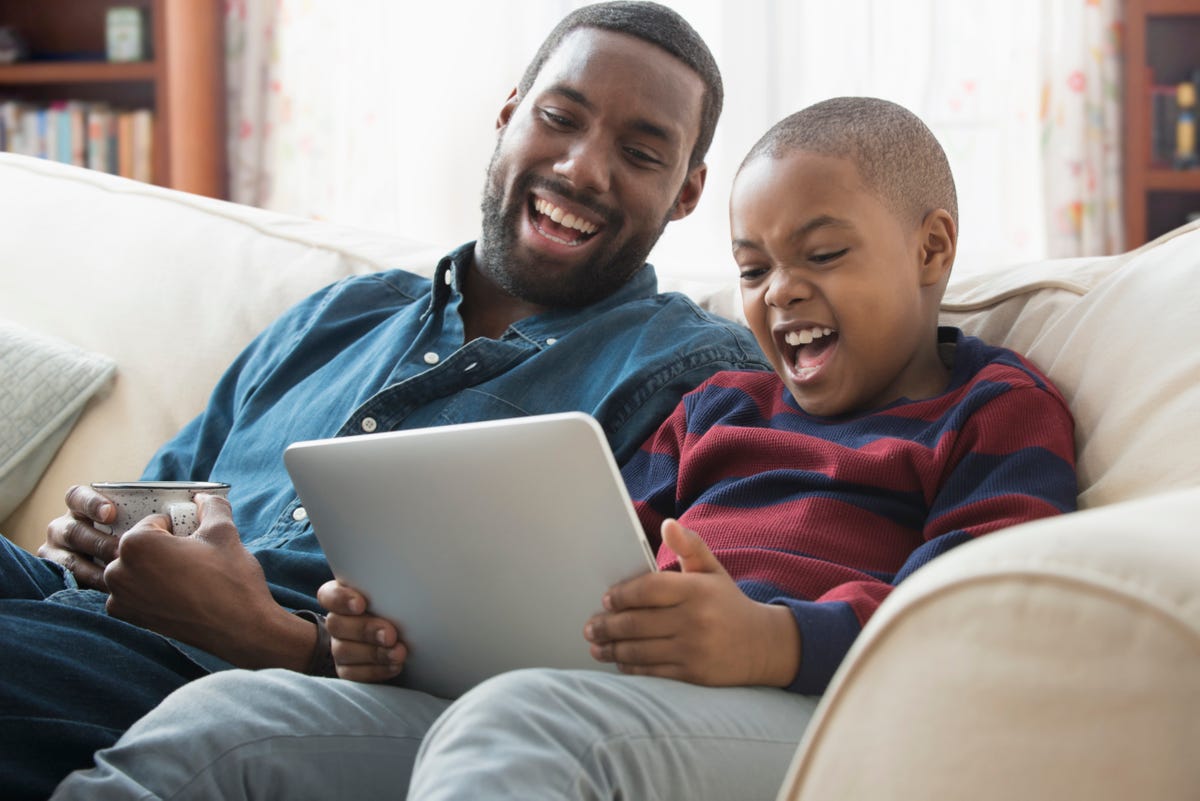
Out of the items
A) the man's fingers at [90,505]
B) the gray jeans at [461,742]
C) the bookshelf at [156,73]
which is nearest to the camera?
the gray jeans at [461,742]

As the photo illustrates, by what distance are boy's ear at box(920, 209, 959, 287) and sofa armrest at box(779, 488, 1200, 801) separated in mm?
666

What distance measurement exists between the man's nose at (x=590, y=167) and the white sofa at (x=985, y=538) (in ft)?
0.66

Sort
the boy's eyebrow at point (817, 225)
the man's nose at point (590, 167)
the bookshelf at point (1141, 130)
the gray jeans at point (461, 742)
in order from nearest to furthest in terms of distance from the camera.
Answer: the gray jeans at point (461, 742), the boy's eyebrow at point (817, 225), the man's nose at point (590, 167), the bookshelf at point (1141, 130)

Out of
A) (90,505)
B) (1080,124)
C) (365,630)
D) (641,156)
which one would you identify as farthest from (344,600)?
(1080,124)

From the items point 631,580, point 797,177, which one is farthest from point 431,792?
point 797,177

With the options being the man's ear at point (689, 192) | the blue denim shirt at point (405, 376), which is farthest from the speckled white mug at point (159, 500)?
the man's ear at point (689, 192)

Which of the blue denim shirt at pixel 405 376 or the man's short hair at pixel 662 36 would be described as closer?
the blue denim shirt at pixel 405 376

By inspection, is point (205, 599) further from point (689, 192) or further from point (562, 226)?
point (689, 192)

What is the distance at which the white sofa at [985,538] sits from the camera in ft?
1.64

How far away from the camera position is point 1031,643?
517 mm

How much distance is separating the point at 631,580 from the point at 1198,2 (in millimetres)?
2921

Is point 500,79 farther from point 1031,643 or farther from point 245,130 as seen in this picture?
point 1031,643

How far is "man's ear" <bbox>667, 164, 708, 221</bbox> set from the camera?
1.66m

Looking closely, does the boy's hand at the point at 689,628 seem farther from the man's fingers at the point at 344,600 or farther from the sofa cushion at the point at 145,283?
the sofa cushion at the point at 145,283
